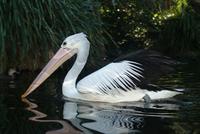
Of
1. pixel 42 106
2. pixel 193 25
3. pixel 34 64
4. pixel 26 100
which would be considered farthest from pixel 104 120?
pixel 193 25

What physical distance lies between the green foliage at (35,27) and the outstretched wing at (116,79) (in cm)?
321

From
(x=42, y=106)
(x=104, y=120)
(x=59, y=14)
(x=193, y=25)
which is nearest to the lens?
(x=104, y=120)

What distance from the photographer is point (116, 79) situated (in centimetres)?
732

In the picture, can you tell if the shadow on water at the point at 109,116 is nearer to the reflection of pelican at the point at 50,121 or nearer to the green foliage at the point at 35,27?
the reflection of pelican at the point at 50,121

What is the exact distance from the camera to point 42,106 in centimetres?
705

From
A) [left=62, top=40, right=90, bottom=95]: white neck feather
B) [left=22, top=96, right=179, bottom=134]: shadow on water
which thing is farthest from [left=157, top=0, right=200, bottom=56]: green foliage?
[left=22, top=96, right=179, bottom=134]: shadow on water

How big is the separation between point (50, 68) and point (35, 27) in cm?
244


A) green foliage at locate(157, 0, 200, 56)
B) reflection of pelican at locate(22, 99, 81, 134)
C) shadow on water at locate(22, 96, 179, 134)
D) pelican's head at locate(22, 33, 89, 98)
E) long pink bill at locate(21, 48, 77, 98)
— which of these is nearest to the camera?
reflection of pelican at locate(22, 99, 81, 134)

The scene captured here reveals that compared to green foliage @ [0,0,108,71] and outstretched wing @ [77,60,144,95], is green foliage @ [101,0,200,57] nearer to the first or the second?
green foliage @ [0,0,108,71]

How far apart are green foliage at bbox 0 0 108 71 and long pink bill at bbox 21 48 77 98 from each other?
2.19 m

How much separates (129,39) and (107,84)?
975 centimetres

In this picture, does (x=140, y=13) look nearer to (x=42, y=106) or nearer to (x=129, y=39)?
(x=129, y=39)

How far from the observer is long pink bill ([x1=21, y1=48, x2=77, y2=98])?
787cm

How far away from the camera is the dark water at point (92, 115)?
18.6ft
